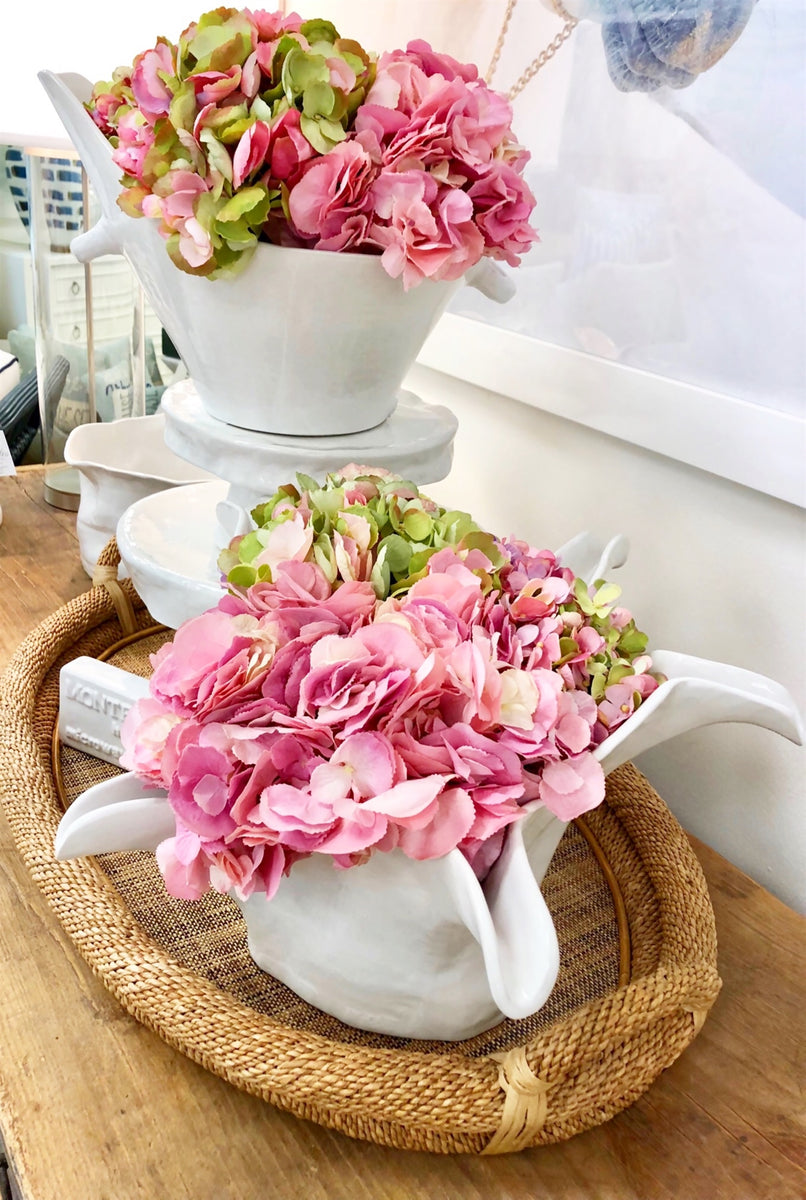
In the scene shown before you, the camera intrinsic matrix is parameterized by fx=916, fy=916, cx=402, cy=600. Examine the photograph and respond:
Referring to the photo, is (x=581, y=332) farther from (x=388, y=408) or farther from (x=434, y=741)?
(x=434, y=741)

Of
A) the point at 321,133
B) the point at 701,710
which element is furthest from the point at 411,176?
the point at 701,710

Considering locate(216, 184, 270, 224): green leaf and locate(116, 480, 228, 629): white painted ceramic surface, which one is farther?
locate(116, 480, 228, 629): white painted ceramic surface

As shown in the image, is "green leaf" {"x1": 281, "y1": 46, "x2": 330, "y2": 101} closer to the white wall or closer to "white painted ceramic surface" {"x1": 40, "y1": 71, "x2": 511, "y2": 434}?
"white painted ceramic surface" {"x1": 40, "y1": 71, "x2": 511, "y2": 434}

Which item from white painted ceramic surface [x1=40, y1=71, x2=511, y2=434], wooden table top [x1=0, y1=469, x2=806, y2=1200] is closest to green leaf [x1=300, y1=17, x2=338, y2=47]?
white painted ceramic surface [x1=40, y1=71, x2=511, y2=434]

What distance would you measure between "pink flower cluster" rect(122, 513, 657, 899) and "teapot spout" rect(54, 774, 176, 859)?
14mm

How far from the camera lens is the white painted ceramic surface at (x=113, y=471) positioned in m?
0.78

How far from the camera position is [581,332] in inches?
26.0

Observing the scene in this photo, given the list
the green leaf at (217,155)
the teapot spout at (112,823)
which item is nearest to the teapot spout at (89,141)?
the green leaf at (217,155)

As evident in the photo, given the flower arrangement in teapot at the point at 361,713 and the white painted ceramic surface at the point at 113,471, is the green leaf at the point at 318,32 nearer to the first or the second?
the flower arrangement in teapot at the point at 361,713

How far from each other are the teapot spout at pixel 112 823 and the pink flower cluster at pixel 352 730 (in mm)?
14

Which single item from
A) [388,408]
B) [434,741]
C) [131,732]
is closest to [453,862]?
[434,741]

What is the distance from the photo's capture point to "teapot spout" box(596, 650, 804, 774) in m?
0.38

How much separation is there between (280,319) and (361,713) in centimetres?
25

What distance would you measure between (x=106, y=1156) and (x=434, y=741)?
0.21 meters
